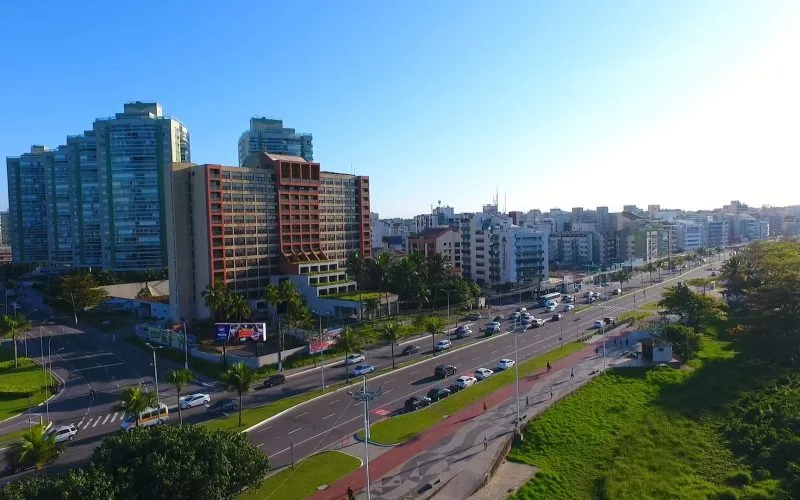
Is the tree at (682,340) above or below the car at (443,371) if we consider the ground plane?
above

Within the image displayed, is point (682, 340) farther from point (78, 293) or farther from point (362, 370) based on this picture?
point (78, 293)

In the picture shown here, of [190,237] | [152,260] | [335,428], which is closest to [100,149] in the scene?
[152,260]

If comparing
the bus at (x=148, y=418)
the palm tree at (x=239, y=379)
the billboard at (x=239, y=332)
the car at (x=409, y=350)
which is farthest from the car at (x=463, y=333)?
the bus at (x=148, y=418)

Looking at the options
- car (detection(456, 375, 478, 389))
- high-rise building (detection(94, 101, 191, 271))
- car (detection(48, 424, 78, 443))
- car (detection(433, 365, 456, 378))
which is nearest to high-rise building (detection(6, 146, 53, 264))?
high-rise building (detection(94, 101, 191, 271))

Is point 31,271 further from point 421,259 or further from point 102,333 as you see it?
point 421,259

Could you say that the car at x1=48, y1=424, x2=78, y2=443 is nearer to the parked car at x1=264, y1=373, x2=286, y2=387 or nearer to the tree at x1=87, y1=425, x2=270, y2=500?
the parked car at x1=264, y1=373, x2=286, y2=387

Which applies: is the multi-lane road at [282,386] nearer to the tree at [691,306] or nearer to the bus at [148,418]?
the bus at [148,418]
